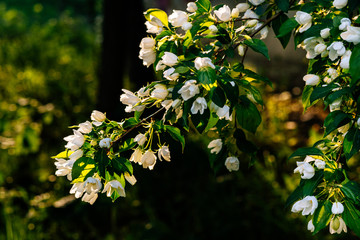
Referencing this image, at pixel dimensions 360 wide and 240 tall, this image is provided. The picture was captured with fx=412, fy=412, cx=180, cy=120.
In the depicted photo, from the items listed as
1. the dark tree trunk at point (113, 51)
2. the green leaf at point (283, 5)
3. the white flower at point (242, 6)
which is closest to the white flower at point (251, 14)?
the white flower at point (242, 6)

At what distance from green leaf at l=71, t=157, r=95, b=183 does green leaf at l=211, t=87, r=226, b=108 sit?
34cm

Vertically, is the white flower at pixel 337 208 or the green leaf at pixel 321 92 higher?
the green leaf at pixel 321 92

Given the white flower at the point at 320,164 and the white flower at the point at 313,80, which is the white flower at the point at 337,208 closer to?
the white flower at the point at 320,164

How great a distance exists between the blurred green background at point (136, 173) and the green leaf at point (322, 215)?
1120 mm

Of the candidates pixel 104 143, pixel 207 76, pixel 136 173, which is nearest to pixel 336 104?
pixel 207 76

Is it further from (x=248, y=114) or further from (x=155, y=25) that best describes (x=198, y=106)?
(x=155, y=25)

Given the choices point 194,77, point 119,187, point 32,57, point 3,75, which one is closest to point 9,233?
point 119,187

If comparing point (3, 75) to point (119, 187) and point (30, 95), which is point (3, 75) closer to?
point (30, 95)

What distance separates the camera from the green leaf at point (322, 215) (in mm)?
992

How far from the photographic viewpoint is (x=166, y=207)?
3.14 metres

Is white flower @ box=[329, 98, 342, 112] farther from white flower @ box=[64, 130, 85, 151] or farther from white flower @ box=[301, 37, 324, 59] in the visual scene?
white flower @ box=[64, 130, 85, 151]

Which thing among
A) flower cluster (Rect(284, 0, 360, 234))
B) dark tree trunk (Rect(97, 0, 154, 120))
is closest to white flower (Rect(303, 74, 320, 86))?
flower cluster (Rect(284, 0, 360, 234))

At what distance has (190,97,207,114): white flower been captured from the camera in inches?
38.4

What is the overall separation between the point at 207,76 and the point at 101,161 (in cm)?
33
